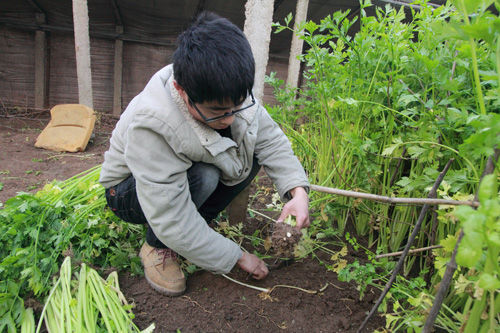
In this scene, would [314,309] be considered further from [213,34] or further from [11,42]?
[11,42]

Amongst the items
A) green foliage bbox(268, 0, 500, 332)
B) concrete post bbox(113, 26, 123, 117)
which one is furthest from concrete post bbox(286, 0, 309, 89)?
concrete post bbox(113, 26, 123, 117)

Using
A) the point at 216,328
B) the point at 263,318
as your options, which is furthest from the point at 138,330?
the point at 263,318

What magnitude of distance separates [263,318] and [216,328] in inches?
8.1

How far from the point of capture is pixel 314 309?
1.45 metres

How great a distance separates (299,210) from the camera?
1.42 metres

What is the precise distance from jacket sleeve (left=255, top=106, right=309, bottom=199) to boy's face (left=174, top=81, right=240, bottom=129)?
41 centimetres

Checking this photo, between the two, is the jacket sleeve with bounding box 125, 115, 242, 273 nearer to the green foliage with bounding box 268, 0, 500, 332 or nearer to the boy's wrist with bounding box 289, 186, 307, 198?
the boy's wrist with bounding box 289, 186, 307, 198

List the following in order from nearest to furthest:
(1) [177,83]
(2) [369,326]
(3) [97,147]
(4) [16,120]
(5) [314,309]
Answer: (1) [177,83] → (2) [369,326] → (5) [314,309] → (3) [97,147] → (4) [16,120]

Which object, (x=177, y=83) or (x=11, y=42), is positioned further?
(x=11, y=42)

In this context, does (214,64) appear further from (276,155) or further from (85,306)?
(85,306)

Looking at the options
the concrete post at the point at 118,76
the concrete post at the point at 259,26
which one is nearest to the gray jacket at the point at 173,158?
the concrete post at the point at 259,26

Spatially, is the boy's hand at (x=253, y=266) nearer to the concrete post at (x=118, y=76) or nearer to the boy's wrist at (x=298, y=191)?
the boy's wrist at (x=298, y=191)

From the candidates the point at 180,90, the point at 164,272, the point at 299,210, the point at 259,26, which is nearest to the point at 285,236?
the point at 299,210

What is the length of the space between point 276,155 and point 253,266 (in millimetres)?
551
